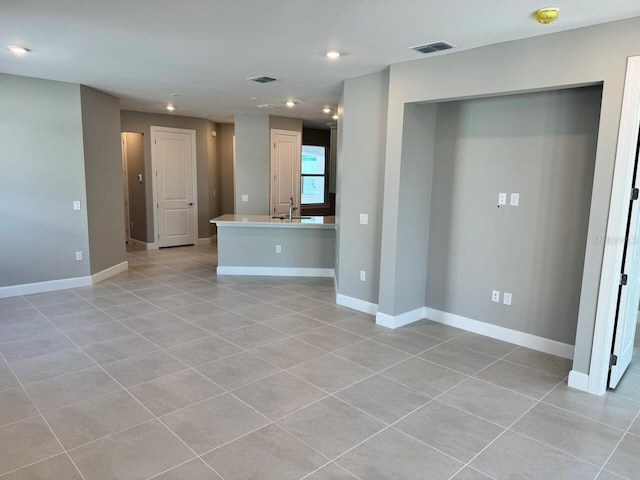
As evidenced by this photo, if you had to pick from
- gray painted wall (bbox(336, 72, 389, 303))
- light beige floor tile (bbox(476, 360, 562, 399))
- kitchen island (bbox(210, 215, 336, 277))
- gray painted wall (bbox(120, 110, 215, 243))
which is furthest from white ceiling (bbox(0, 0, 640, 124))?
gray painted wall (bbox(120, 110, 215, 243))

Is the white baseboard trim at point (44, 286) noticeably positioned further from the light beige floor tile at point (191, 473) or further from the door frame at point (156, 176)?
the light beige floor tile at point (191, 473)

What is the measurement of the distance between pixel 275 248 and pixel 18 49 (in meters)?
3.85

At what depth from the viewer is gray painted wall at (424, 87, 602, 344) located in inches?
137

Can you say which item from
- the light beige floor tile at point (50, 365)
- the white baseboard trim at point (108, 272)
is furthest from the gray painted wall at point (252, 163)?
the light beige floor tile at point (50, 365)

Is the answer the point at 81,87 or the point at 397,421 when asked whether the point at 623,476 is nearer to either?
the point at 397,421

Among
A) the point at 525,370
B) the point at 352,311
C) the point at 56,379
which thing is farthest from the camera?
the point at 352,311

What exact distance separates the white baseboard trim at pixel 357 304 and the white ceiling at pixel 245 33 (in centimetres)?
252

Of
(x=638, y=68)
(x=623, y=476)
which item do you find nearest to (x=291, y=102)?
(x=638, y=68)

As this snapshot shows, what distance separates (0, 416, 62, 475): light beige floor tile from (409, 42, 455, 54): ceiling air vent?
3754 mm

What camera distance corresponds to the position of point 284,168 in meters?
8.32

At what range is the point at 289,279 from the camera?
20.8 ft

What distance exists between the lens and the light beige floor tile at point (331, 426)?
243cm

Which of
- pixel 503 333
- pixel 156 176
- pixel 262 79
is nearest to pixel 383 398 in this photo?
pixel 503 333

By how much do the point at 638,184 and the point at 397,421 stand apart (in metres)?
2.26
